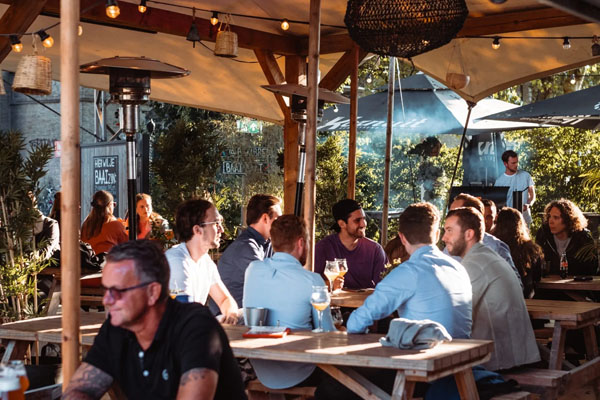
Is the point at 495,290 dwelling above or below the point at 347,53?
below

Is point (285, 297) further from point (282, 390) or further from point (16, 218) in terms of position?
point (16, 218)

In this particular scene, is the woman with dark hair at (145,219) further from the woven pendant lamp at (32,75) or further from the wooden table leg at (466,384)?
the wooden table leg at (466,384)

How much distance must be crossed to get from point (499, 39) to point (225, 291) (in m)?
5.21

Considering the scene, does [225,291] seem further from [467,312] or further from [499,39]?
[499,39]

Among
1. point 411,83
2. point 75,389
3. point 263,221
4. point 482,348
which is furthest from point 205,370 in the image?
point 411,83

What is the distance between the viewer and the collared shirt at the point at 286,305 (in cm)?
407

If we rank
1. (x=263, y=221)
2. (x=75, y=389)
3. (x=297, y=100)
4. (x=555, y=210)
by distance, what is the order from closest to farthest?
1. (x=75, y=389)
2. (x=263, y=221)
3. (x=297, y=100)
4. (x=555, y=210)

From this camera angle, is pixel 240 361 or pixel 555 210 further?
pixel 555 210

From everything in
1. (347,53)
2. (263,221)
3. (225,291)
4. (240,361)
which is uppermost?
(347,53)

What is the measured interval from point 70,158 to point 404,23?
2.59 m

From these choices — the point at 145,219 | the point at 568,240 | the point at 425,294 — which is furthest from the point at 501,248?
the point at 145,219

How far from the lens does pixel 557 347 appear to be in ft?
16.3

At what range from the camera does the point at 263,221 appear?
17.5ft

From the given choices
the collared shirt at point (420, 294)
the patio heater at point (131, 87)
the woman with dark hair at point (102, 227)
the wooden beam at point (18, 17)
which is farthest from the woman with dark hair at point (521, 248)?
the wooden beam at point (18, 17)
